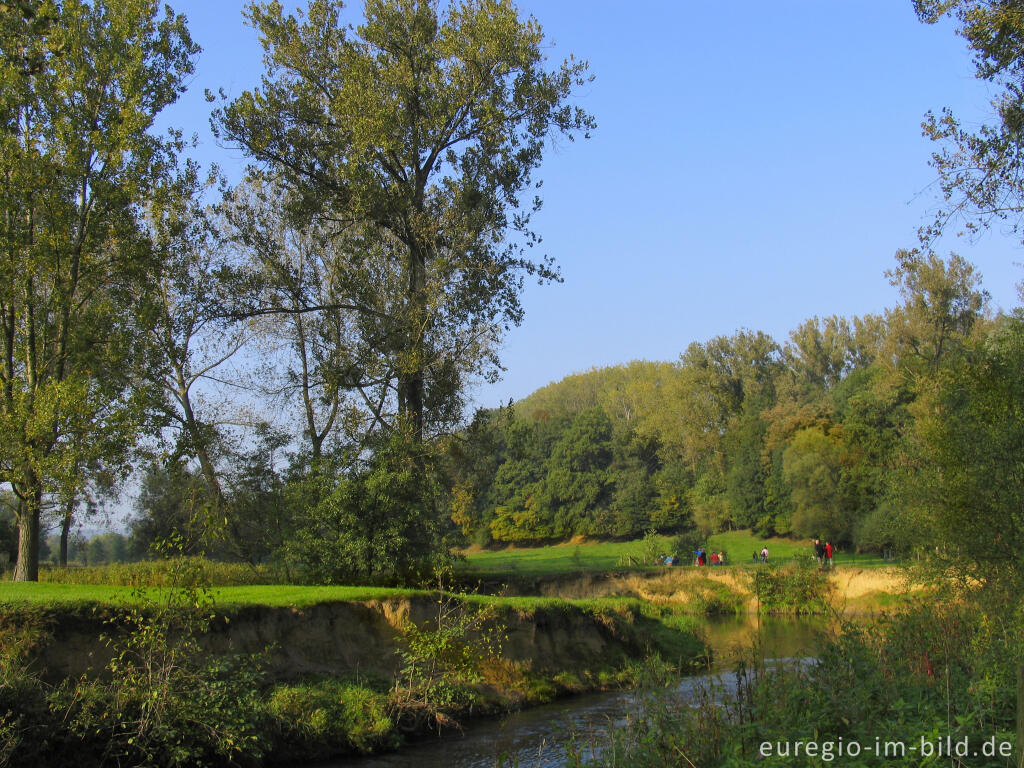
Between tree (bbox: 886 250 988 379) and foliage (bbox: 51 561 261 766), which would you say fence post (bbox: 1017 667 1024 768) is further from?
tree (bbox: 886 250 988 379)

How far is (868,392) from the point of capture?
64250 millimetres

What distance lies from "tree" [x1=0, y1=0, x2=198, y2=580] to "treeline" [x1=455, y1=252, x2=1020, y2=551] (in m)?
→ 12.0

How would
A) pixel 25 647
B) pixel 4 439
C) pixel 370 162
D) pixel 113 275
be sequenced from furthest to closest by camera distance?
pixel 370 162 → pixel 113 275 → pixel 4 439 → pixel 25 647

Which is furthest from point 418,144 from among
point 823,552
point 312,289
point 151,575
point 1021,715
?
point 823,552

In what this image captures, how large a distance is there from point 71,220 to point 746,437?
204 ft

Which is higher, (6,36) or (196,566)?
(6,36)

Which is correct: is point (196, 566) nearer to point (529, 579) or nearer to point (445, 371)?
point (445, 371)

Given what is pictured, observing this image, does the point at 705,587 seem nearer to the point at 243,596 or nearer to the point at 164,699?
the point at 243,596

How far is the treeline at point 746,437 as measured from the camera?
55.6 meters

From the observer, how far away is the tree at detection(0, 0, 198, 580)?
59.1 feet

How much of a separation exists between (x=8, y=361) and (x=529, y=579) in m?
19.7

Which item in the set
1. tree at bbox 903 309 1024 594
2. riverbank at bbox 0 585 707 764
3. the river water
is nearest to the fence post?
the river water

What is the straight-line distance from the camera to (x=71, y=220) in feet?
65.3

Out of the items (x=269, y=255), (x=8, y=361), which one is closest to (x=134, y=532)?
(x=269, y=255)
